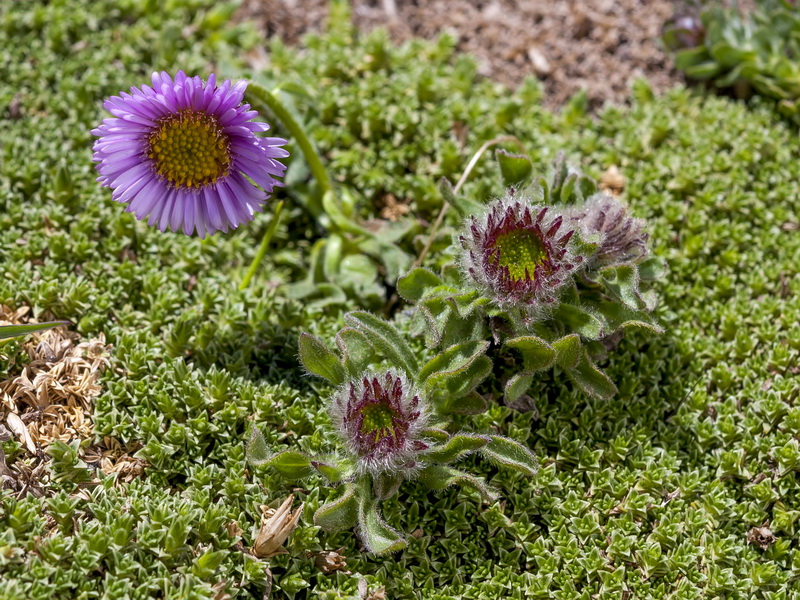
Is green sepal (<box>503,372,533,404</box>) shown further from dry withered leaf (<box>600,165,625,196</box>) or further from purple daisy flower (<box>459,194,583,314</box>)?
dry withered leaf (<box>600,165,625,196</box>)

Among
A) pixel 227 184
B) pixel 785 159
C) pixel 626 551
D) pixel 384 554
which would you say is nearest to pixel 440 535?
pixel 384 554

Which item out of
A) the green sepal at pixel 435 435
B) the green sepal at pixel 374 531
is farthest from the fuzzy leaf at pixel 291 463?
the green sepal at pixel 435 435

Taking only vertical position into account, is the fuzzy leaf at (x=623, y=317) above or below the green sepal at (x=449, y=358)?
above

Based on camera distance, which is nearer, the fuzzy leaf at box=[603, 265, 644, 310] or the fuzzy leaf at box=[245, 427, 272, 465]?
the fuzzy leaf at box=[245, 427, 272, 465]

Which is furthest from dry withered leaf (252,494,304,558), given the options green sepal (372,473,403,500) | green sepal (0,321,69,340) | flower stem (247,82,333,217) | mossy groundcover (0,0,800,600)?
flower stem (247,82,333,217)

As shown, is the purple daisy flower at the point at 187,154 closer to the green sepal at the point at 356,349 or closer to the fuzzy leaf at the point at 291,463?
the green sepal at the point at 356,349

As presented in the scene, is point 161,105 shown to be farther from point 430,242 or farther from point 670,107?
point 670,107
